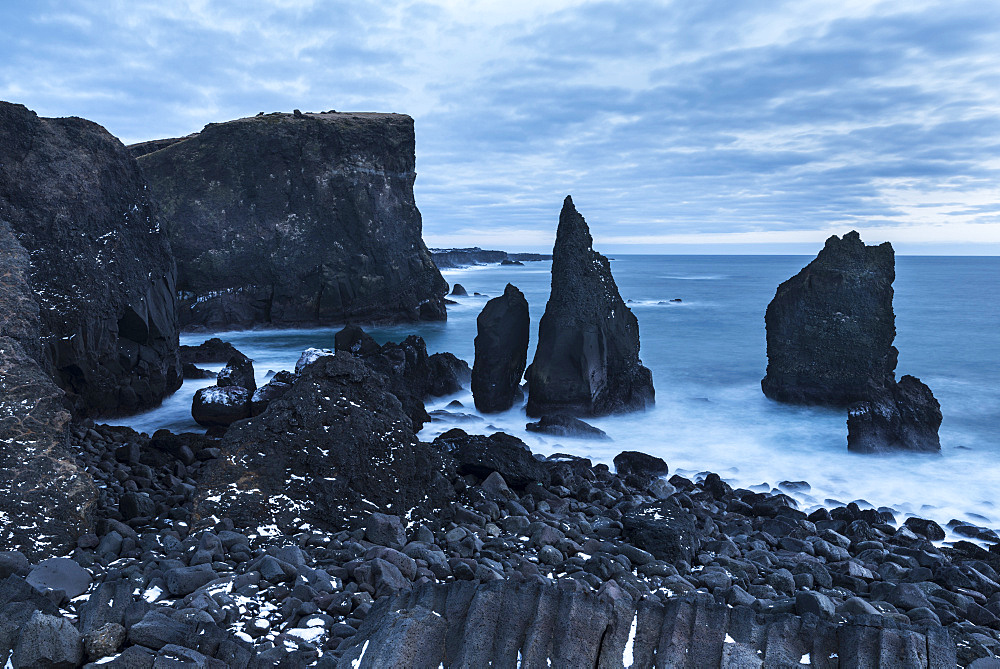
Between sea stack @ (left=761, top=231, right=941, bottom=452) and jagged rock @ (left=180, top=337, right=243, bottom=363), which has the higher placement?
sea stack @ (left=761, top=231, right=941, bottom=452)

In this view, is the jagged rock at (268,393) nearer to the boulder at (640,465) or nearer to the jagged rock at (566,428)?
the jagged rock at (566,428)

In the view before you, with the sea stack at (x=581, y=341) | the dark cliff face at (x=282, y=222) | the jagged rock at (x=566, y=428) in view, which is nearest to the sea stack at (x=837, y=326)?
the sea stack at (x=581, y=341)

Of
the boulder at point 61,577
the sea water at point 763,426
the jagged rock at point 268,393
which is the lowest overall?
the sea water at point 763,426

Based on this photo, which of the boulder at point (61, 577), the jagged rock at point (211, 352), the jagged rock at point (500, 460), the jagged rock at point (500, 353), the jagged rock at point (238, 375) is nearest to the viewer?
the boulder at point (61, 577)

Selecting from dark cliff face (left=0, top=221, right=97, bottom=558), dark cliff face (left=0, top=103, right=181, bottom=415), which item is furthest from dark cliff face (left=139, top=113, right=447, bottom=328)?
dark cliff face (left=0, top=221, right=97, bottom=558)

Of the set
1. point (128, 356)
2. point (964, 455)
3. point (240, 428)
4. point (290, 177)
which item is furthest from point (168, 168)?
point (964, 455)

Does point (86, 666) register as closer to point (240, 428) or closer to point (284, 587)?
point (284, 587)

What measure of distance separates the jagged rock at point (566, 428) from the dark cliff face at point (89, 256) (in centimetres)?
801

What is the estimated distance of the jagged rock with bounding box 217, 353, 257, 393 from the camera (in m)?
14.0

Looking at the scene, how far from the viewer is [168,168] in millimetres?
35562

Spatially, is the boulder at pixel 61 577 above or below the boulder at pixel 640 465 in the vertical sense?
above

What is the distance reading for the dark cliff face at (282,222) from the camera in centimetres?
3466

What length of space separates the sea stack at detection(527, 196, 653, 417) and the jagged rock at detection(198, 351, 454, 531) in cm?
763

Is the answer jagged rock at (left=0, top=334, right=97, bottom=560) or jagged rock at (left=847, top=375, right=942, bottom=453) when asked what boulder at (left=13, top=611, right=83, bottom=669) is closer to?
jagged rock at (left=0, top=334, right=97, bottom=560)
